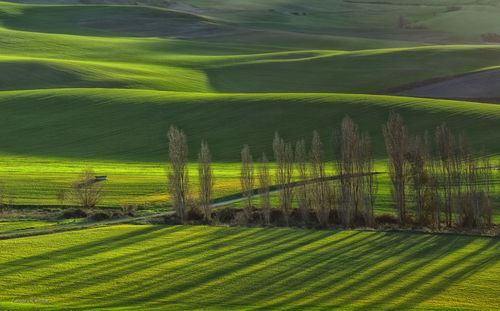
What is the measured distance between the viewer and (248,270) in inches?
1416

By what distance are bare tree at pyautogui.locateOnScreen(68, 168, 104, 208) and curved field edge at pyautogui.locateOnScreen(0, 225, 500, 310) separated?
23.7 ft

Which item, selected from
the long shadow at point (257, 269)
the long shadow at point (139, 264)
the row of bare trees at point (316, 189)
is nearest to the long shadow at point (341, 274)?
the long shadow at point (257, 269)

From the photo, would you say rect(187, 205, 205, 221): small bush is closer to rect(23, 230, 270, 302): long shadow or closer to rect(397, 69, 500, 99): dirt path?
rect(23, 230, 270, 302): long shadow

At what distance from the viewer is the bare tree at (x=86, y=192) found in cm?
5088

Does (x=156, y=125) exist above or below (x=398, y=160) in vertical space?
above

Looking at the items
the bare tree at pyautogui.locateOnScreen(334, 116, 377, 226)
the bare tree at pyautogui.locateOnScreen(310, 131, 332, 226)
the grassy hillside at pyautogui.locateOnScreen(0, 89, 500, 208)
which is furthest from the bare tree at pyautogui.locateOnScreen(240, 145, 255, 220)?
the bare tree at pyautogui.locateOnScreen(334, 116, 377, 226)

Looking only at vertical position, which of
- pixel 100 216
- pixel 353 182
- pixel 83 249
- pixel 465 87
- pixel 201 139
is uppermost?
pixel 465 87

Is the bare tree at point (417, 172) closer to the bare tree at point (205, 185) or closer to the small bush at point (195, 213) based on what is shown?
the bare tree at point (205, 185)

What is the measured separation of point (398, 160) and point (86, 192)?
22993 mm

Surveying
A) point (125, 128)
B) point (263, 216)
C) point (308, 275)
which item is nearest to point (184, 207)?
point (263, 216)

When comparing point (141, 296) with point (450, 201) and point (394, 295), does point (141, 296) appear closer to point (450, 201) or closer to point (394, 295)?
point (394, 295)

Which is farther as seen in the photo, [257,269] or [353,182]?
[353,182]

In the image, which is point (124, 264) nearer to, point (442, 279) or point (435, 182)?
point (442, 279)

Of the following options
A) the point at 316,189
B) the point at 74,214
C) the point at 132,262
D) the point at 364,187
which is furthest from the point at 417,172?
the point at 74,214
